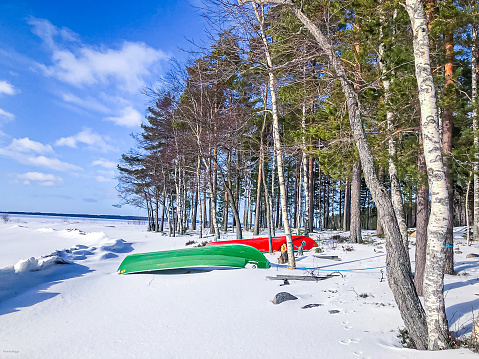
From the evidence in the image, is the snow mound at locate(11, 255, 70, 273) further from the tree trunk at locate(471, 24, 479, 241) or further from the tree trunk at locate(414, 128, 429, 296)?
the tree trunk at locate(471, 24, 479, 241)

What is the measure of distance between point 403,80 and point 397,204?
9.23ft

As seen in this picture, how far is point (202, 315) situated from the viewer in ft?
15.5

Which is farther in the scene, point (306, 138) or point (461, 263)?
point (306, 138)

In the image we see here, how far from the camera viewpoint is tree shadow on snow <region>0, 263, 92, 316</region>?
17.2 feet

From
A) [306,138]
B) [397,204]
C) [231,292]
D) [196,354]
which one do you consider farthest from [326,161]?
[196,354]

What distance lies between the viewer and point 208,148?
50.8 ft

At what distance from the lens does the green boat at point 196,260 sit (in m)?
7.46

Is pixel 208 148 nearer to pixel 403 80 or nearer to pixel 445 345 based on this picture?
pixel 403 80

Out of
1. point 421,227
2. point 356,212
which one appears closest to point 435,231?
point 421,227

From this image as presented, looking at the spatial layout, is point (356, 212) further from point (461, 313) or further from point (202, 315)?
point (202, 315)

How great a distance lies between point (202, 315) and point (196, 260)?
296 centimetres

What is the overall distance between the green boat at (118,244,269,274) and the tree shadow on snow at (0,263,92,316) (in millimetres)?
1440

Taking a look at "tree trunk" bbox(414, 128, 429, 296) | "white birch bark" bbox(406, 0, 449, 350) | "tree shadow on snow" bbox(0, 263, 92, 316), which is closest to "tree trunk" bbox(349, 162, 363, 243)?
"tree trunk" bbox(414, 128, 429, 296)

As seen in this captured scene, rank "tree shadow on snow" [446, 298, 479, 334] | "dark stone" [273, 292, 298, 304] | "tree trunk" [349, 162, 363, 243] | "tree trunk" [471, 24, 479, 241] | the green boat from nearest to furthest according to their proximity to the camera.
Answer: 1. "tree shadow on snow" [446, 298, 479, 334]
2. "dark stone" [273, 292, 298, 304]
3. "tree trunk" [471, 24, 479, 241]
4. the green boat
5. "tree trunk" [349, 162, 363, 243]
